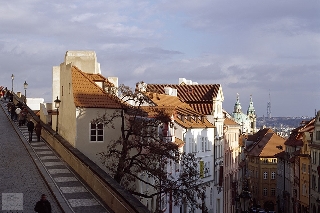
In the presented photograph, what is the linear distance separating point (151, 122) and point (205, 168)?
96.8 ft

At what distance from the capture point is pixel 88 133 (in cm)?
4141

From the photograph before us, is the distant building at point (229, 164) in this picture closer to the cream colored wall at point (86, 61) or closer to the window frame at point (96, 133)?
the cream colored wall at point (86, 61)

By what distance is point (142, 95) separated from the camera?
120ft

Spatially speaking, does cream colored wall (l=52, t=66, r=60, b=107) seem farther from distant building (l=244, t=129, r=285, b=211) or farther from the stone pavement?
distant building (l=244, t=129, r=285, b=211)

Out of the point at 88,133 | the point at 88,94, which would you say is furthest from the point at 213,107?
the point at 88,133

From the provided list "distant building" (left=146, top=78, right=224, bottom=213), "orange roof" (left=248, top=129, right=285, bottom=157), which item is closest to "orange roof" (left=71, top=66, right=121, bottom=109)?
"distant building" (left=146, top=78, right=224, bottom=213)

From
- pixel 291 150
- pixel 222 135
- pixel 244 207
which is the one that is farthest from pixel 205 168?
pixel 291 150

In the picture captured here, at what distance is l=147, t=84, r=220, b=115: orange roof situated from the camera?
7119 centimetres

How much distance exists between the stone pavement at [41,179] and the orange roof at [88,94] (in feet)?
11.7

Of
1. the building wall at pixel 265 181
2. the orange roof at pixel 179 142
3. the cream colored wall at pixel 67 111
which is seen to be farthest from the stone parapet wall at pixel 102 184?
the building wall at pixel 265 181

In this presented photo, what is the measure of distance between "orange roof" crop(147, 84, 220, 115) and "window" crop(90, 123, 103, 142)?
29.6 m

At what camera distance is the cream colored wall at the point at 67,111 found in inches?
1666

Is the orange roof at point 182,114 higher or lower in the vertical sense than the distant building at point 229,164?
higher

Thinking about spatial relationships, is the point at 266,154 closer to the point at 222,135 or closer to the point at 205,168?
the point at 222,135
